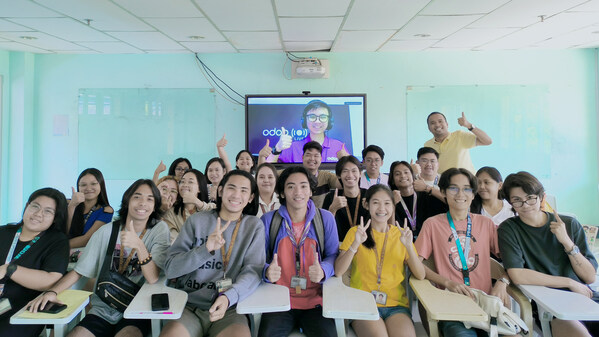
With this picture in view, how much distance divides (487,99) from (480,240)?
13.7 feet

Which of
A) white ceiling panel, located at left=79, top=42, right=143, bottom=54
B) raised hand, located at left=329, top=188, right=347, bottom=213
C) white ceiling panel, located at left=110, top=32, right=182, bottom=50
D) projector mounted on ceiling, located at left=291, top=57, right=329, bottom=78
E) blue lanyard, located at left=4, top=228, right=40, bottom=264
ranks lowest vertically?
blue lanyard, located at left=4, top=228, right=40, bottom=264

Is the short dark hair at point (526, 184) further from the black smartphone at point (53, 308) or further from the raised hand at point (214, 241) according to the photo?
the black smartphone at point (53, 308)

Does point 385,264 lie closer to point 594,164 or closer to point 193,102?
point 193,102

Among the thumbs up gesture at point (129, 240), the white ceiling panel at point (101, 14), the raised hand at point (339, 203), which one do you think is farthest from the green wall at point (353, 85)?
the thumbs up gesture at point (129, 240)

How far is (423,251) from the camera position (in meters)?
2.00

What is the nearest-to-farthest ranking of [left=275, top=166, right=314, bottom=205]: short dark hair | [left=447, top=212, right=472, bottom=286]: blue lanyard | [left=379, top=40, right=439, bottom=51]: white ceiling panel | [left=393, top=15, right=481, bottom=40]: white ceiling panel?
[left=447, top=212, right=472, bottom=286]: blue lanyard < [left=275, top=166, right=314, bottom=205]: short dark hair < [left=393, top=15, right=481, bottom=40]: white ceiling panel < [left=379, top=40, right=439, bottom=51]: white ceiling panel

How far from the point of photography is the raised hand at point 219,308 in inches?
60.7

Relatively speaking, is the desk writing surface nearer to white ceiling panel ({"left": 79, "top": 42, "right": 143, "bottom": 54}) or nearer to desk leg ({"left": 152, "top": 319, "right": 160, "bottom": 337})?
desk leg ({"left": 152, "top": 319, "right": 160, "bottom": 337})

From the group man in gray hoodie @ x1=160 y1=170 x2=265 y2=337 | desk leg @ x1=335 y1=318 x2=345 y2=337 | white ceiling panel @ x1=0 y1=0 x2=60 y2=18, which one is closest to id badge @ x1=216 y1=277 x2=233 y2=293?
man in gray hoodie @ x1=160 y1=170 x2=265 y2=337

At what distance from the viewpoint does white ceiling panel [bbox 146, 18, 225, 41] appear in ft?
12.8

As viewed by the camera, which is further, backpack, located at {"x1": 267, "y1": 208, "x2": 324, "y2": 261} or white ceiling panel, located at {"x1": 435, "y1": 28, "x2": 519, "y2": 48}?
white ceiling panel, located at {"x1": 435, "y1": 28, "x2": 519, "y2": 48}

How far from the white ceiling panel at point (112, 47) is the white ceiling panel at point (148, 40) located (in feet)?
0.60

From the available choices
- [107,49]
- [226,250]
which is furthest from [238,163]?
[107,49]

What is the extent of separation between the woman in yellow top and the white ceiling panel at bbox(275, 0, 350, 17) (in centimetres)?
229
